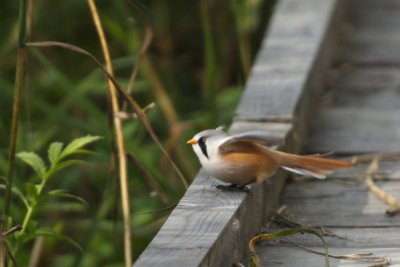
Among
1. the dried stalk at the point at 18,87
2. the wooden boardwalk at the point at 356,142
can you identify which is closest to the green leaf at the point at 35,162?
the dried stalk at the point at 18,87

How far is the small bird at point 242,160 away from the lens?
2.85 metres

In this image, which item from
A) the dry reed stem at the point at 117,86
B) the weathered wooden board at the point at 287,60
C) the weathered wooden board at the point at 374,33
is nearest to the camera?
the dry reed stem at the point at 117,86

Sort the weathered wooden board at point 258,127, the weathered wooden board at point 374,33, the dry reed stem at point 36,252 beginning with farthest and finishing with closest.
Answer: the weathered wooden board at point 374,33 < the dry reed stem at point 36,252 < the weathered wooden board at point 258,127

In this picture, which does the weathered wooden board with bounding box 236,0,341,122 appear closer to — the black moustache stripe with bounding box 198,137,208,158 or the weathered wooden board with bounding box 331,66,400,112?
the weathered wooden board with bounding box 331,66,400,112

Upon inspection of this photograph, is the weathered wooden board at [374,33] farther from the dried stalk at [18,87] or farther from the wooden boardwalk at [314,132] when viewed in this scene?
the dried stalk at [18,87]

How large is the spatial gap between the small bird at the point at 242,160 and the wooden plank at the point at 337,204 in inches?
12.4

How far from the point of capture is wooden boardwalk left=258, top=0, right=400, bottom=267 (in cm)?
298

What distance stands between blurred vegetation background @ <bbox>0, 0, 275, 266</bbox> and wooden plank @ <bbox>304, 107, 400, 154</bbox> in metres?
0.35

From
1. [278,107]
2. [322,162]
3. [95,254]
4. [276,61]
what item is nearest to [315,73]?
[276,61]

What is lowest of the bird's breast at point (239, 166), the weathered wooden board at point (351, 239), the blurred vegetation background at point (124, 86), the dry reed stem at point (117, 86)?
the blurred vegetation background at point (124, 86)

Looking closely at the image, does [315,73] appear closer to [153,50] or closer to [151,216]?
[151,216]

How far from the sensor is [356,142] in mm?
3994

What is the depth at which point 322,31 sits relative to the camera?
14.7 feet

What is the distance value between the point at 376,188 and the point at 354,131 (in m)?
0.65
